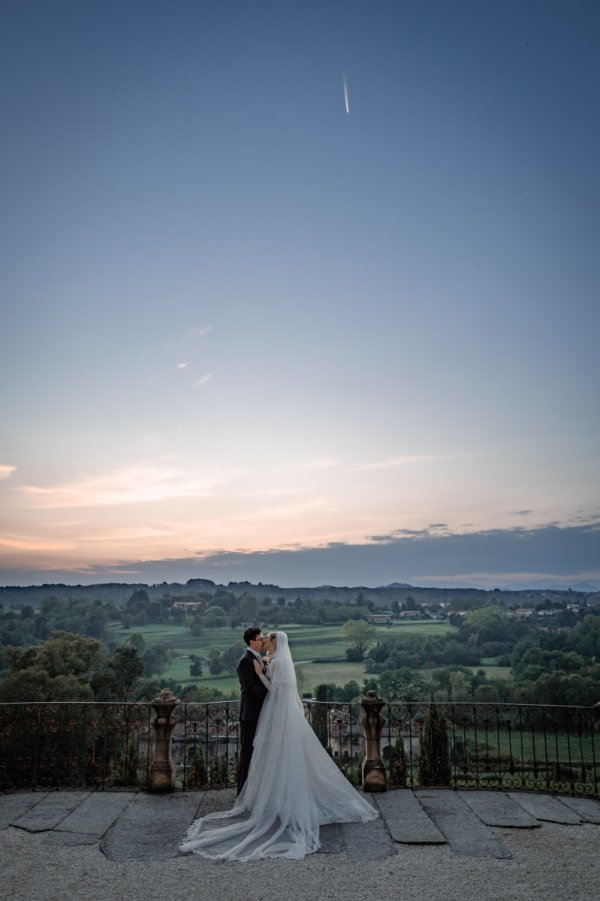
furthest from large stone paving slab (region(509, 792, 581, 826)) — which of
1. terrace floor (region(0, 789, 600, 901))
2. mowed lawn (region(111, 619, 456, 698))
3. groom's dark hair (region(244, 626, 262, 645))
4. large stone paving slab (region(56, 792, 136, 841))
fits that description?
mowed lawn (region(111, 619, 456, 698))

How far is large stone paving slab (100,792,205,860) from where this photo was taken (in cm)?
668

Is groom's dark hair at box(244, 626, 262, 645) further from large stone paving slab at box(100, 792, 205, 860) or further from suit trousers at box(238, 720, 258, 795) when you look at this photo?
large stone paving slab at box(100, 792, 205, 860)

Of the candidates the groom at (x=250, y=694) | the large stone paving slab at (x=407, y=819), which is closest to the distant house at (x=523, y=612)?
the large stone paving slab at (x=407, y=819)

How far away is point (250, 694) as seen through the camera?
7992 millimetres

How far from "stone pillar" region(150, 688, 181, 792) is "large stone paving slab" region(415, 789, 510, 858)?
3270 mm

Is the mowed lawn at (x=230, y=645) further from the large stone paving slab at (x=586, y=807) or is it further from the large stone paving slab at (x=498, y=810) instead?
the large stone paving slab at (x=586, y=807)

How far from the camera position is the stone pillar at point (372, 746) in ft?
29.0

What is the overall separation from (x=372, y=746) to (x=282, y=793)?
2.06 metres

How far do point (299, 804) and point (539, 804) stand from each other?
3.16 m

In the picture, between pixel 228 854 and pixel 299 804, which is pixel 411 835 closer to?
pixel 299 804

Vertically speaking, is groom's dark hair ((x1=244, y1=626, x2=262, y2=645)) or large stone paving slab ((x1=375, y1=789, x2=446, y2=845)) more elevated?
groom's dark hair ((x1=244, y1=626, x2=262, y2=645))

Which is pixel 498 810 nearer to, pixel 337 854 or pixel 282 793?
pixel 337 854

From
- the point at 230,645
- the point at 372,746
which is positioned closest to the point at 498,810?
the point at 372,746

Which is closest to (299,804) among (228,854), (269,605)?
(228,854)
